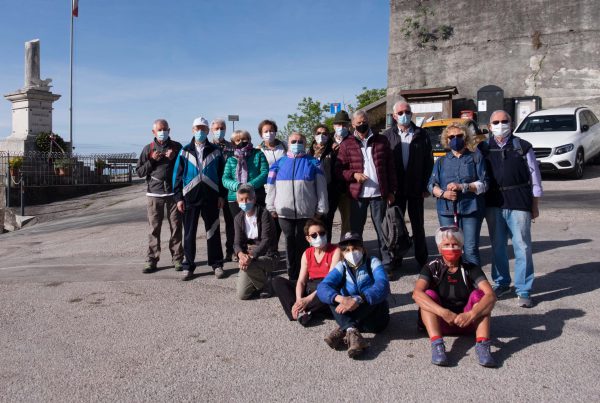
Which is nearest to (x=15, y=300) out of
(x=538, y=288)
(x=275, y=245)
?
(x=275, y=245)

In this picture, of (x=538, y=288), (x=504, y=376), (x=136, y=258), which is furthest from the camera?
(x=136, y=258)

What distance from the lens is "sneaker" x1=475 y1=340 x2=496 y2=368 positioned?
4086mm

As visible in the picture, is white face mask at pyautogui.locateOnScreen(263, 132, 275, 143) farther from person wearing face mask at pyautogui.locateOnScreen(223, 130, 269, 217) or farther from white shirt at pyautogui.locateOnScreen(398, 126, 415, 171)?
white shirt at pyautogui.locateOnScreen(398, 126, 415, 171)

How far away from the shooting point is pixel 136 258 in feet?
28.4

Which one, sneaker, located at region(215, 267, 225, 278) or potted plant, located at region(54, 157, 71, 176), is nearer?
sneaker, located at region(215, 267, 225, 278)

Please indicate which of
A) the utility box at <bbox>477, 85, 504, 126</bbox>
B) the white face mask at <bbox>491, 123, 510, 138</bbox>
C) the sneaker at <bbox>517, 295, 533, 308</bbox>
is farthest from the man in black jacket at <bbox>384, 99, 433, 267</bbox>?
the utility box at <bbox>477, 85, 504, 126</bbox>

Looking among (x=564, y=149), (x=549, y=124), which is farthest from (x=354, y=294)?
(x=549, y=124)

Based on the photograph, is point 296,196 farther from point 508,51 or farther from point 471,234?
point 508,51

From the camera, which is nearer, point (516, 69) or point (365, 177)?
point (365, 177)

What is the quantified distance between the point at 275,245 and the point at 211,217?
3.82ft

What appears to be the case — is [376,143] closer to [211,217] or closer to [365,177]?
[365,177]

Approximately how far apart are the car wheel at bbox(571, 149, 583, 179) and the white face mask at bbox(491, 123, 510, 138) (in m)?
9.95

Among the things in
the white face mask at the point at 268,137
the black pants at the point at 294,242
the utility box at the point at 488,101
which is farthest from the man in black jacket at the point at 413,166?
the utility box at the point at 488,101

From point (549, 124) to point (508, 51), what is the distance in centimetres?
950
